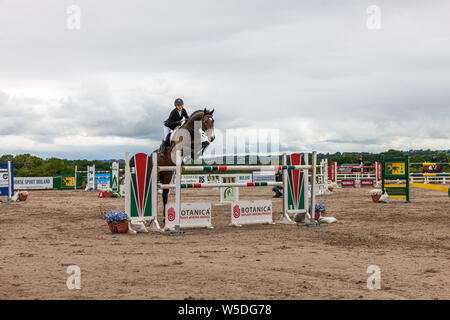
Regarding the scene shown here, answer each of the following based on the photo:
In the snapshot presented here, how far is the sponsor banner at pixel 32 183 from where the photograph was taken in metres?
36.6

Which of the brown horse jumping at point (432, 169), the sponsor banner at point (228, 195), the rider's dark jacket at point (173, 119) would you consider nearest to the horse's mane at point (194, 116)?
the rider's dark jacket at point (173, 119)

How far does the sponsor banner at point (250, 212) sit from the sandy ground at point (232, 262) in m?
0.26

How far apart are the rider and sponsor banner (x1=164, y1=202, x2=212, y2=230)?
1617mm

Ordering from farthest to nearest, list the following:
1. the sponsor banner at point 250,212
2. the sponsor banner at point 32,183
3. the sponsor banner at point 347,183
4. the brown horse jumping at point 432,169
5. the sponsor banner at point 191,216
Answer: the sponsor banner at point 32,183 → the brown horse jumping at point 432,169 → the sponsor banner at point 347,183 → the sponsor banner at point 250,212 → the sponsor banner at point 191,216

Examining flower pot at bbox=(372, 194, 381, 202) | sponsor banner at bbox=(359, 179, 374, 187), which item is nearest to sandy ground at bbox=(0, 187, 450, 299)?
flower pot at bbox=(372, 194, 381, 202)

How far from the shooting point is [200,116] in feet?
32.0

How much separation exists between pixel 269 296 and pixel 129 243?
4.17 meters

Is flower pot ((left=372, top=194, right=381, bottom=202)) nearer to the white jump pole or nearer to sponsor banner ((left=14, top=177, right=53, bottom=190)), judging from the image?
Answer: the white jump pole

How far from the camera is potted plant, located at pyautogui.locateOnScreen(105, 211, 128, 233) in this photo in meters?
9.00

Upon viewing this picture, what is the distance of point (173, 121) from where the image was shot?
35.1 feet

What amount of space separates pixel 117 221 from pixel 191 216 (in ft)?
5.23

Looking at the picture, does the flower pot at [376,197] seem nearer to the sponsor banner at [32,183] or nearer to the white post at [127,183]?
the white post at [127,183]
